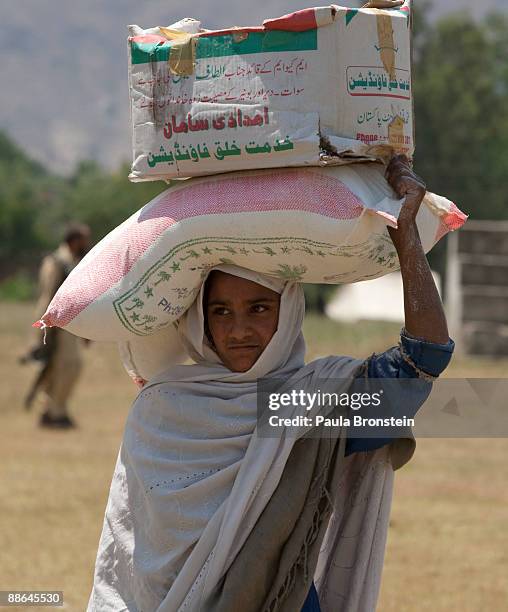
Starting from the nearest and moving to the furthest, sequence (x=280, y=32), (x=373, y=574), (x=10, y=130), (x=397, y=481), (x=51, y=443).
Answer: (x=280, y=32), (x=373, y=574), (x=397, y=481), (x=51, y=443), (x=10, y=130)

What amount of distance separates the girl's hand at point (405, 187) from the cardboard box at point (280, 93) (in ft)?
0.15

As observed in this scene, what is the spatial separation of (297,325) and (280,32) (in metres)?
0.72

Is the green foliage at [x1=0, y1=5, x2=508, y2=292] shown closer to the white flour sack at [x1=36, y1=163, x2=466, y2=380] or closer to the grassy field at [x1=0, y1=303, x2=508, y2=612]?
the grassy field at [x1=0, y1=303, x2=508, y2=612]

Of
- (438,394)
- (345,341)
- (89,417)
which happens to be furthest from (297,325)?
(345,341)

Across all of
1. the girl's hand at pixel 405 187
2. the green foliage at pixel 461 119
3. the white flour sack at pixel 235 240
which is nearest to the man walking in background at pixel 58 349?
the white flour sack at pixel 235 240

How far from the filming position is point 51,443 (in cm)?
1105

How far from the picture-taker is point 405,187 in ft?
9.65

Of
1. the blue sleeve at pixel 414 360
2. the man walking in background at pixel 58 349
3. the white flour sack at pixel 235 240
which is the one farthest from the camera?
A: the man walking in background at pixel 58 349

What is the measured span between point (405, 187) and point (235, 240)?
1.39 feet

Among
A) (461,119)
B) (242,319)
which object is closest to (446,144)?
(461,119)

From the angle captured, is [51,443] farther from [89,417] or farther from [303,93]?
[303,93]

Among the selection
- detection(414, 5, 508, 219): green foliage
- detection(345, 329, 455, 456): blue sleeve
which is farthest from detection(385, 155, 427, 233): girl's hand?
detection(414, 5, 508, 219): green foliage

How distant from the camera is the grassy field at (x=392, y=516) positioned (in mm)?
5902

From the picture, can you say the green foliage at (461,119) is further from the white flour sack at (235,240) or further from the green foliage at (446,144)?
the white flour sack at (235,240)
